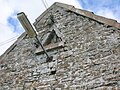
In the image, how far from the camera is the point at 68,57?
583 cm

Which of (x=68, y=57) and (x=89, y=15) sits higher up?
(x=89, y=15)

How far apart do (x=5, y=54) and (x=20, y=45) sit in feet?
1.59

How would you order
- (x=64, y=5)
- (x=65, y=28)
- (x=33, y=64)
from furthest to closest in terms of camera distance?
(x=64, y=5), (x=65, y=28), (x=33, y=64)

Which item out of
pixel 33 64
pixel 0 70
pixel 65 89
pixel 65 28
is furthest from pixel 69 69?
pixel 0 70

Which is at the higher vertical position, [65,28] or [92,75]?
[65,28]

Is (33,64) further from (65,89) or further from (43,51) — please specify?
(65,89)

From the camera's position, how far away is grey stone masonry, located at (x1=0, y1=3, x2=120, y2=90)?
5160 mm

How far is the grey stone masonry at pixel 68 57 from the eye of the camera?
5.16m

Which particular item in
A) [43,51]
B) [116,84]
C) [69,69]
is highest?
[43,51]

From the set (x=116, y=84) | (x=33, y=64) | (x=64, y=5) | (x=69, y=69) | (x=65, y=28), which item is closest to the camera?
(x=116, y=84)

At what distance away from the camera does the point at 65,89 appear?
5176mm

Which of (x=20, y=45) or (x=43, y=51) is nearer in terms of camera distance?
(x=43, y=51)

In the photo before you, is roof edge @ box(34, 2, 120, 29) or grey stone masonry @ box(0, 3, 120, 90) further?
roof edge @ box(34, 2, 120, 29)

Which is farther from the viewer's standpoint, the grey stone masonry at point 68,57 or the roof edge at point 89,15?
the roof edge at point 89,15
